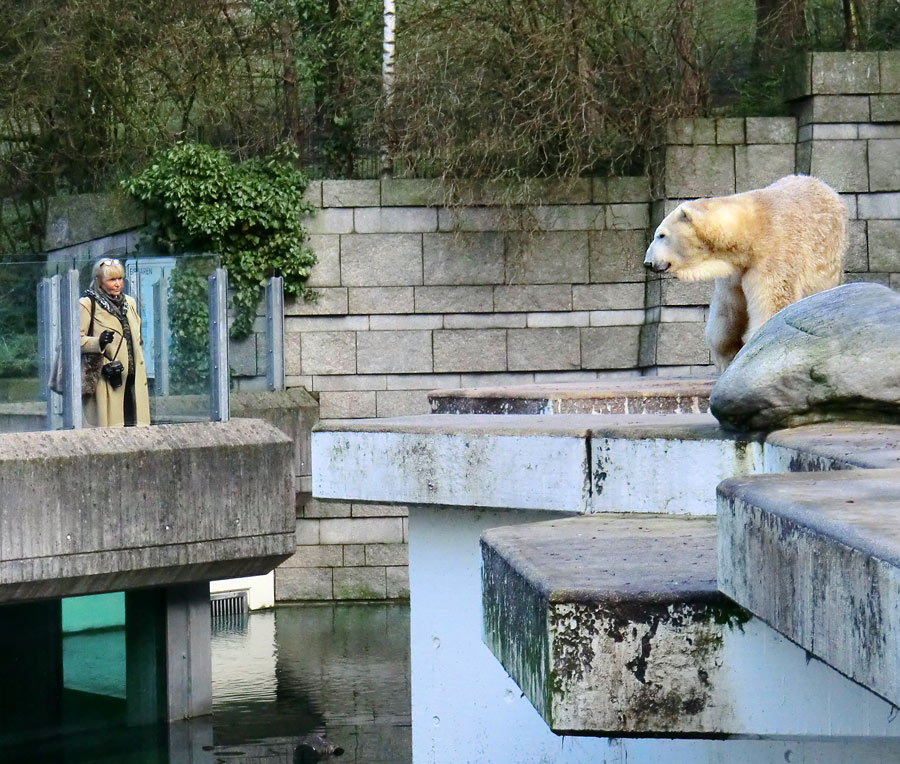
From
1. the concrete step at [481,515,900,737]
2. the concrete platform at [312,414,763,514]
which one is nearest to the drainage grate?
the concrete platform at [312,414,763,514]

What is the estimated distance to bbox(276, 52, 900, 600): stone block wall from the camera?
1367 cm

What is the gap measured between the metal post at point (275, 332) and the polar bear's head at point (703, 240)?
22.9ft

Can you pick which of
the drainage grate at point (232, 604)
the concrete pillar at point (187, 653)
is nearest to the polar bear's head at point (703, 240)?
the concrete pillar at point (187, 653)

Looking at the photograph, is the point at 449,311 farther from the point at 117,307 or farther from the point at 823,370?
the point at 823,370

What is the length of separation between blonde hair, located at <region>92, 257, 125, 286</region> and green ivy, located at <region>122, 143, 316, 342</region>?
12.7 ft

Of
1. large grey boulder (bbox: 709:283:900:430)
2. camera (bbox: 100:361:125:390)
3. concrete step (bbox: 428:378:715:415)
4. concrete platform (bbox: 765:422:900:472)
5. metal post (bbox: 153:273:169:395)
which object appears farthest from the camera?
metal post (bbox: 153:273:169:395)

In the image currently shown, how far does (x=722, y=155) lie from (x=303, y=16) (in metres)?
4.61

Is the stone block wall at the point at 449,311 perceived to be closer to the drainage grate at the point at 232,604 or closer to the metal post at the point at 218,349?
the drainage grate at the point at 232,604

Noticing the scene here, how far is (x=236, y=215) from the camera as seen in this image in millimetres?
13688

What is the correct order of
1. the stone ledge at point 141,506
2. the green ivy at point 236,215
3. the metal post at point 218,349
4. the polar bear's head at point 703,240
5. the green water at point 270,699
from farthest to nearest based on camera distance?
the green ivy at point 236,215 → the metal post at point 218,349 → the green water at point 270,699 → the stone ledge at point 141,506 → the polar bear's head at point 703,240

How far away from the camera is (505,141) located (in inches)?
533

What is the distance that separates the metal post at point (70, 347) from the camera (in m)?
9.23

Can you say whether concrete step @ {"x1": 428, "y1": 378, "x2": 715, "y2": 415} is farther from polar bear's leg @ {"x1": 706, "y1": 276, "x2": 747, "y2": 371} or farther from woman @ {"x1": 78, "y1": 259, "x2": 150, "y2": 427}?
woman @ {"x1": 78, "y1": 259, "x2": 150, "y2": 427}

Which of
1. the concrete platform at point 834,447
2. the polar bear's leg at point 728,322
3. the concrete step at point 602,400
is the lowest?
the concrete platform at point 834,447
